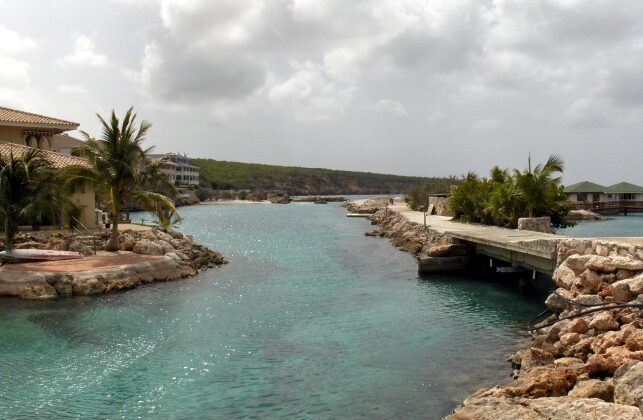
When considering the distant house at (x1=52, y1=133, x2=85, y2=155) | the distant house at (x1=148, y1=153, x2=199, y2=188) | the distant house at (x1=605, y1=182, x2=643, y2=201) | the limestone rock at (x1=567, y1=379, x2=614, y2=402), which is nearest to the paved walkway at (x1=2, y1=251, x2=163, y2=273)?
the limestone rock at (x1=567, y1=379, x2=614, y2=402)

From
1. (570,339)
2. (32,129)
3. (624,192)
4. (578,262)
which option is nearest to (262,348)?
(570,339)

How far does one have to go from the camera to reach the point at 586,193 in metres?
77.2

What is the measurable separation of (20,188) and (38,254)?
2.95 m

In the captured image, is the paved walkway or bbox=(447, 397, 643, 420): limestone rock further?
the paved walkway

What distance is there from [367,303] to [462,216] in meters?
22.2

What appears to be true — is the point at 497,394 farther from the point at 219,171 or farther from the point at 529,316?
the point at 219,171

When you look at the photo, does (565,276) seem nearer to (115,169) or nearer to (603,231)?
(115,169)

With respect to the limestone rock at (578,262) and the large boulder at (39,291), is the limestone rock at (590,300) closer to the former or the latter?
the limestone rock at (578,262)

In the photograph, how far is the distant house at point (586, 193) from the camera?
7669cm

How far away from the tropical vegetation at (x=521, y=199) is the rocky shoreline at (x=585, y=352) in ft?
45.1

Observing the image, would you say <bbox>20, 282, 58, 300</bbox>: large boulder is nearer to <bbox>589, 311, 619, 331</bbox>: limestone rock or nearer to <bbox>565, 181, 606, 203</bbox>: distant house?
<bbox>589, 311, 619, 331</bbox>: limestone rock

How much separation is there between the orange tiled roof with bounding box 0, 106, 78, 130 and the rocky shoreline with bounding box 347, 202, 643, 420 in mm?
32065

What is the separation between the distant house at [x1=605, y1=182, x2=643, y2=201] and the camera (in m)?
78.2

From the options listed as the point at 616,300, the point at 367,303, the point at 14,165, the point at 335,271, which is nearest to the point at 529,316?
the point at 616,300
